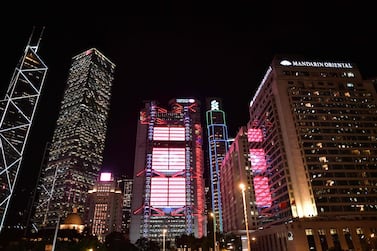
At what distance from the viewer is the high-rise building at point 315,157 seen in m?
95.4

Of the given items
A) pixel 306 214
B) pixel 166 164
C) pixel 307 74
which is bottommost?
pixel 306 214

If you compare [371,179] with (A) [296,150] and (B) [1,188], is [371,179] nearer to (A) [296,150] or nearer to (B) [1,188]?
(A) [296,150]

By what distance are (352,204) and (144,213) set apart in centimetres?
12072

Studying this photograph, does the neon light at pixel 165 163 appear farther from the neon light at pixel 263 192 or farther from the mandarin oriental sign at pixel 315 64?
the mandarin oriental sign at pixel 315 64

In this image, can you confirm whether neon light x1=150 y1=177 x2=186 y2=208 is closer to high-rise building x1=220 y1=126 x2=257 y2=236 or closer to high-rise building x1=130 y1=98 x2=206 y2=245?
high-rise building x1=130 y1=98 x2=206 y2=245

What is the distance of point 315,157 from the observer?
110062mm

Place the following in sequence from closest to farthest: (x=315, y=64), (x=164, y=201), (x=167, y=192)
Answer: (x=315, y=64) → (x=164, y=201) → (x=167, y=192)

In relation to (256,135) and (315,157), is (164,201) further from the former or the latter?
(315,157)

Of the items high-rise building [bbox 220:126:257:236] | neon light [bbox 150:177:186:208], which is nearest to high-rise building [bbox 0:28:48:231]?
high-rise building [bbox 220:126:257:236]

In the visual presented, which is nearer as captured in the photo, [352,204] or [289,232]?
[289,232]

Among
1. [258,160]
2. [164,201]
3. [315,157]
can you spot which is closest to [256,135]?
[258,160]

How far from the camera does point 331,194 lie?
10356cm

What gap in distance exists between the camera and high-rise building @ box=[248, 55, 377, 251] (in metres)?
95.4

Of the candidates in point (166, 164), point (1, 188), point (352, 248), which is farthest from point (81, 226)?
point (352, 248)
